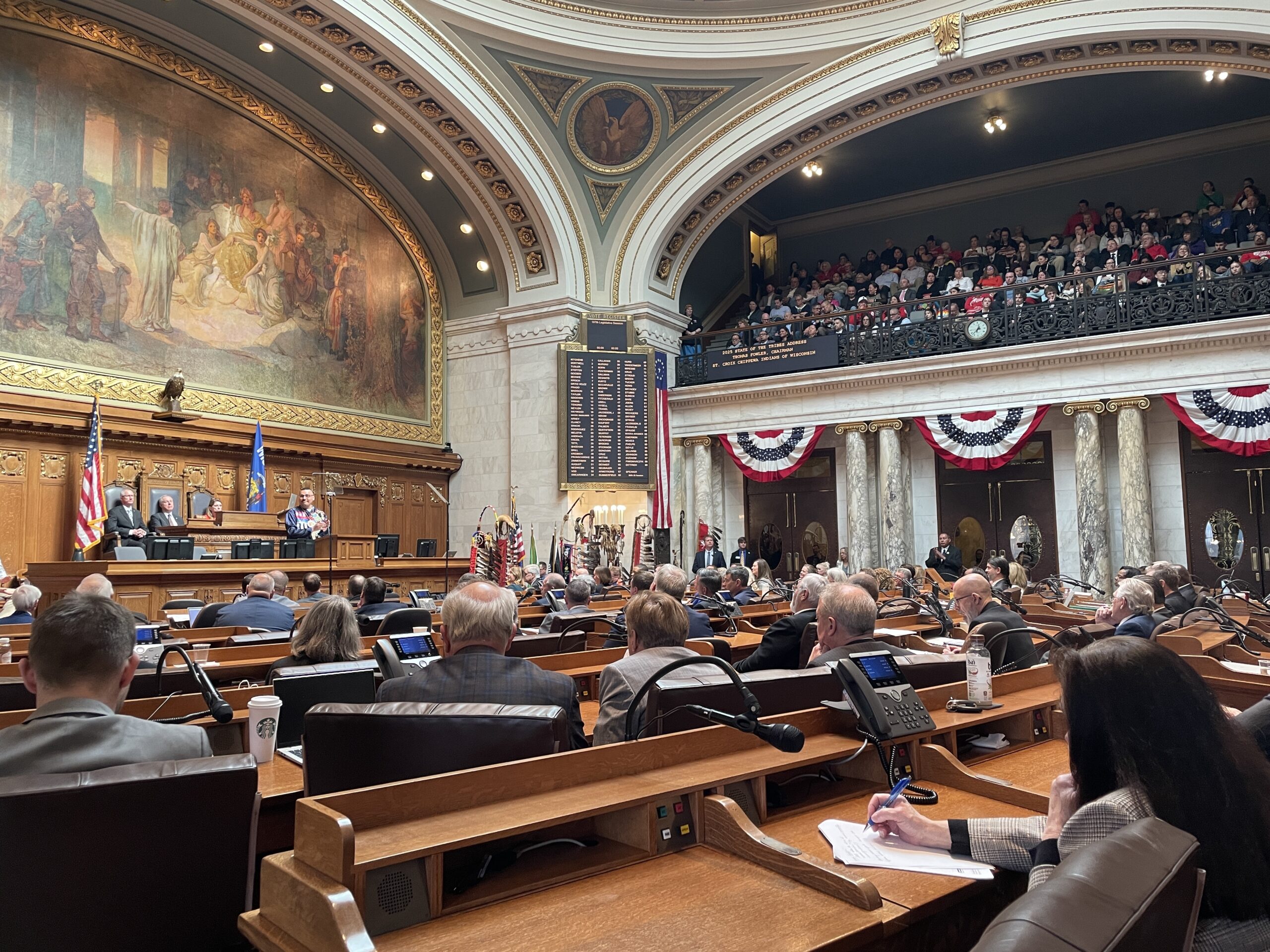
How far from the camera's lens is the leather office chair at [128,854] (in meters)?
1.69

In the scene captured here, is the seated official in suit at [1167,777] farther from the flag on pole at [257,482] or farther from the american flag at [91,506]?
the flag on pole at [257,482]

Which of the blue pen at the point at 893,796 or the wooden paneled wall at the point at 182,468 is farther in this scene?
the wooden paneled wall at the point at 182,468

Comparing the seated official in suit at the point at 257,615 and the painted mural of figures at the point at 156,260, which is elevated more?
the painted mural of figures at the point at 156,260

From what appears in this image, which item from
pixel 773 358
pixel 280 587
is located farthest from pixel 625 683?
pixel 773 358

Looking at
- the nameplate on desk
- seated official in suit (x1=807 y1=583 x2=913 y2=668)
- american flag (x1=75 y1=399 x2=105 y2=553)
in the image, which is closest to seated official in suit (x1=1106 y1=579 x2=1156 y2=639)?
seated official in suit (x1=807 y1=583 x2=913 y2=668)

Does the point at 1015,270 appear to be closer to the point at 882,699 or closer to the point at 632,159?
the point at 632,159

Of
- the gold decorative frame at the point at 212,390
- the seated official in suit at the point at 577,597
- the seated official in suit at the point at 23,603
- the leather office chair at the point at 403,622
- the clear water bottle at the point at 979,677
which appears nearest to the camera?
the clear water bottle at the point at 979,677

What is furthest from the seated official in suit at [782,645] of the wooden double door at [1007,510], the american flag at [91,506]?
the wooden double door at [1007,510]

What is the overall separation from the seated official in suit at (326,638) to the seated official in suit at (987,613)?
3.11m

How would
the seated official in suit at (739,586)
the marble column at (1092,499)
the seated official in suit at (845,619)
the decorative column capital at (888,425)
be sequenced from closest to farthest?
the seated official in suit at (845,619)
the seated official in suit at (739,586)
the marble column at (1092,499)
the decorative column capital at (888,425)

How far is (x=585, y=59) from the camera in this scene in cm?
1473

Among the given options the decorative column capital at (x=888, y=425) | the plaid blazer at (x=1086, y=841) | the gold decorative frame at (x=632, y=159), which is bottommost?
the plaid blazer at (x=1086, y=841)

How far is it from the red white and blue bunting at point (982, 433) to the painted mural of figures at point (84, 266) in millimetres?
12240

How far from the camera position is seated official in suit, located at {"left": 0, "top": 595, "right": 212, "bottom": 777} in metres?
1.98
